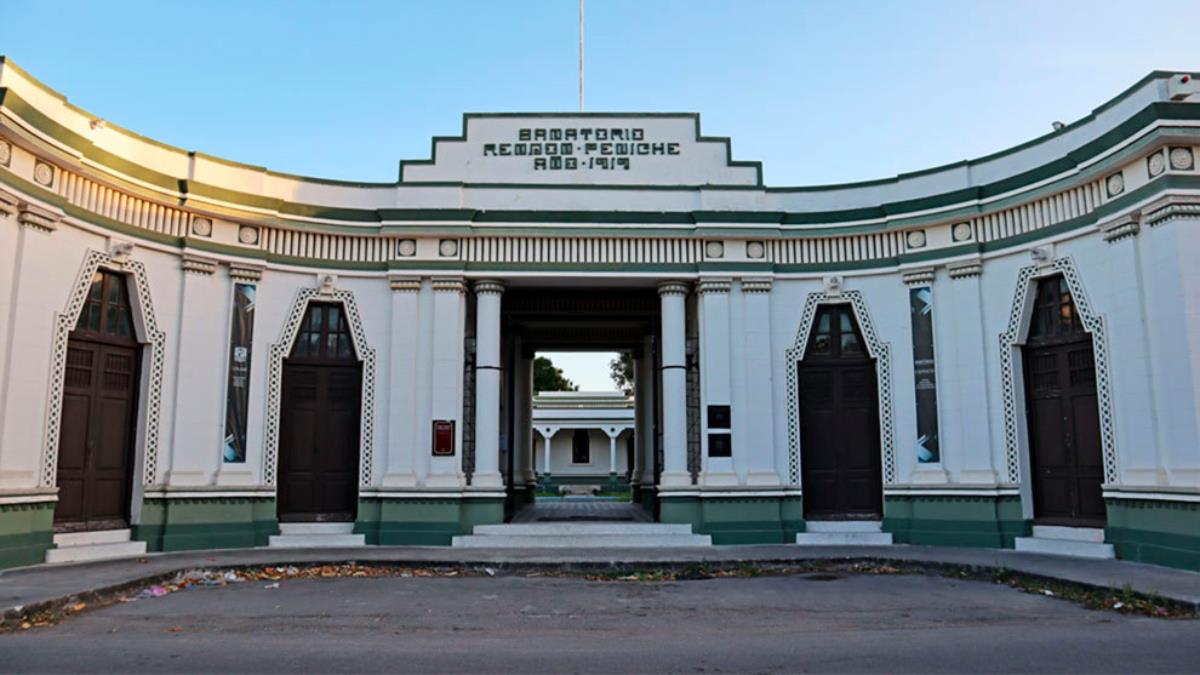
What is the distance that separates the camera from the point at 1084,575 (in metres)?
10.3

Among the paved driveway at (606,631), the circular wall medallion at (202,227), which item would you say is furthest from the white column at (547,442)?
the paved driveway at (606,631)

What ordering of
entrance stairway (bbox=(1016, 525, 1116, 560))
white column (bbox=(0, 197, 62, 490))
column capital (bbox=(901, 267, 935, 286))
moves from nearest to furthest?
white column (bbox=(0, 197, 62, 490))
entrance stairway (bbox=(1016, 525, 1116, 560))
column capital (bbox=(901, 267, 935, 286))

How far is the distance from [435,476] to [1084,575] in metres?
9.24

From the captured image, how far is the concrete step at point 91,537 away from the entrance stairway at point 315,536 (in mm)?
2100

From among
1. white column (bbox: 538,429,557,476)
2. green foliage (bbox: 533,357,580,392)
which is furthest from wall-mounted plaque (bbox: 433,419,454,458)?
green foliage (bbox: 533,357,580,392)

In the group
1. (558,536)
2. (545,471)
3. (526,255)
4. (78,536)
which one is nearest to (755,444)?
(558,536)

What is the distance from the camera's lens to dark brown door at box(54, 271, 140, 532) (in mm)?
12516

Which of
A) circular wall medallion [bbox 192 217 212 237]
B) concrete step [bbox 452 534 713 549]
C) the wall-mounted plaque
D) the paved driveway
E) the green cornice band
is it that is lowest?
the paved driveway

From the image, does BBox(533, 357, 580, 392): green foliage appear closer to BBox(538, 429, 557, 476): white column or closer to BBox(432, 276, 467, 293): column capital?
BBox(538, 429, 557, 476): white column

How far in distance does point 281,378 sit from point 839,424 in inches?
367

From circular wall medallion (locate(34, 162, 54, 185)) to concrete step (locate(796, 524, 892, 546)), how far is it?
12.1 meters

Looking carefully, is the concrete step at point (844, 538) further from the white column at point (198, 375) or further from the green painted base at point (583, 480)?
the green painted base at point (583, 480)

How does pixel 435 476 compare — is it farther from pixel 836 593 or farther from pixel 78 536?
pixel 836 593

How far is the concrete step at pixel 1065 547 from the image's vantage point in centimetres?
1220
